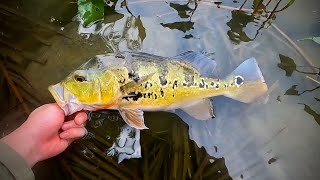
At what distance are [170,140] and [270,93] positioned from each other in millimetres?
640

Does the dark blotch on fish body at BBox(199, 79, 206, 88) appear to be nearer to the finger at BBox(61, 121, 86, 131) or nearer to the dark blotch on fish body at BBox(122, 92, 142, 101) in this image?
the dark blotch on fish body at BBox(122, 92, 142, 101)

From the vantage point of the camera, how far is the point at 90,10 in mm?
2582

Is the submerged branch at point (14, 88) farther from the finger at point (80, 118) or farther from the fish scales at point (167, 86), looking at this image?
the fish scales at point (167, 86)

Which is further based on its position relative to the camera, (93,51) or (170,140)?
(93,51)

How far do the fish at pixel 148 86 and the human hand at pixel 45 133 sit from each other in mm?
63

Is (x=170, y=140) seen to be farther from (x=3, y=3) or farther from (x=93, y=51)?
(x=3, y=3)

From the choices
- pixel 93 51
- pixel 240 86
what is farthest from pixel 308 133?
pixel 93 51

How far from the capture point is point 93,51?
8.57ft

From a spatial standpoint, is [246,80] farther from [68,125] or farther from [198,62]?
[68,125]

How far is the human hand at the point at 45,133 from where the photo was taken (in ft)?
6.88

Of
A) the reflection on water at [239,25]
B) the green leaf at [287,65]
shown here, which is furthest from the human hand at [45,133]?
the green leaf at [287,65]

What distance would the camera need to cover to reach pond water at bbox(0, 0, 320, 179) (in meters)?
2.33

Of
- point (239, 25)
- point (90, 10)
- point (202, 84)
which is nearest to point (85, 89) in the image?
point (202, 84)

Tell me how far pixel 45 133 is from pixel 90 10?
2.73 feet
